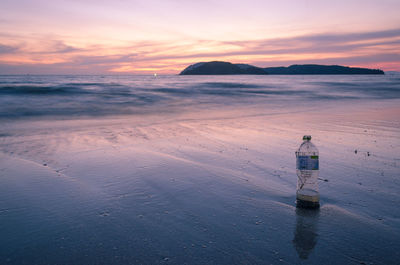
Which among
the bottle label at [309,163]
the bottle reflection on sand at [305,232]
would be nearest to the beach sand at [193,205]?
the bottle reflection on sand at [305,232]

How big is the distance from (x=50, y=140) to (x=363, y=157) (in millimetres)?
5926

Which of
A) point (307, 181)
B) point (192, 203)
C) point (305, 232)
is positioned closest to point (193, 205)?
point (192, 203)

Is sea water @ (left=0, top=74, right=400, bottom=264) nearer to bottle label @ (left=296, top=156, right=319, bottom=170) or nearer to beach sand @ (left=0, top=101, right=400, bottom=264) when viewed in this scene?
beach sand @ (left=0, top=101, right=400, bottom=264)

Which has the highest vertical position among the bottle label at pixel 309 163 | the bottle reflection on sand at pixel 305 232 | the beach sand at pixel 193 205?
the bottle label at pixel 309 163

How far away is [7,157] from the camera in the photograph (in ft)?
15.1

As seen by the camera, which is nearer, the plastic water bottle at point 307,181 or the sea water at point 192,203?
the sea water at point 192,203

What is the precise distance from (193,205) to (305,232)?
1062 millimetres

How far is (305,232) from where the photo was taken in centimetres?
231

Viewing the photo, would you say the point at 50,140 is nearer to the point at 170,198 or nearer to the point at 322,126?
the point at 170,198

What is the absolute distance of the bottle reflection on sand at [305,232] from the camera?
2074 mm

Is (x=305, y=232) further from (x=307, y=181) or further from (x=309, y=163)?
(x=307, y=181)

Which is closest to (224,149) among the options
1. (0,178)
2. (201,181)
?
(201,181)

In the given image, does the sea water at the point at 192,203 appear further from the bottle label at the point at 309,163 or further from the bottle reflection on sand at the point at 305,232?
the bottle label at the point at 309,163

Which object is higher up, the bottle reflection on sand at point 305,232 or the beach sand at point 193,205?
the beach sand at point 193,205
